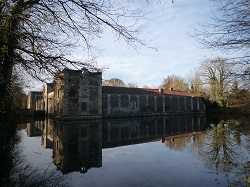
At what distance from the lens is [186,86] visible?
5144cm

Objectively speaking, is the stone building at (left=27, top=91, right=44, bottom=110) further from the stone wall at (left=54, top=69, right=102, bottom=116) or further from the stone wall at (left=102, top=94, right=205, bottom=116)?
the stone wall at (left=102, top=94, right=205, bottom=116)

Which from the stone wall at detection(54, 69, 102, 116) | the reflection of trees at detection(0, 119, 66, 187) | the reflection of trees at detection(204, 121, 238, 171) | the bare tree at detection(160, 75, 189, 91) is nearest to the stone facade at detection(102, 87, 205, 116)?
the stone wall at detection(54, 69, 102, 116)

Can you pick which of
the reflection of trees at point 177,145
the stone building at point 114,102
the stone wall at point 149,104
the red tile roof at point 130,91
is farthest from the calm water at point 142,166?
the red tile roof at point 130,91

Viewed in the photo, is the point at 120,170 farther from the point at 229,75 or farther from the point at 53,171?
the point at 229,75

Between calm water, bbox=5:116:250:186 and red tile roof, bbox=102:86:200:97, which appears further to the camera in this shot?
red tile roof, bbox=102:86:200:97

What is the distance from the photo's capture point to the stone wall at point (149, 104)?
3153cm

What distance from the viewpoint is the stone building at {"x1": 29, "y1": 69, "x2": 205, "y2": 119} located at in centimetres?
2717

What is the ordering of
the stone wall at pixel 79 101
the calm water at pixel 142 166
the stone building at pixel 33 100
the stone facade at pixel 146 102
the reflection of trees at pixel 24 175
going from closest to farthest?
the reflection of trees at pixel 24 175 < the calm water at pixel 142 166 < the stone wall at pixel 79 101 < the stone facade at pixel 146 102 < the stone building at pixel 33 100

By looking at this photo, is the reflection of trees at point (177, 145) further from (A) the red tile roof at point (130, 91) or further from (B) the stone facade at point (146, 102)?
(A) the red tile roof at point (130, 91)

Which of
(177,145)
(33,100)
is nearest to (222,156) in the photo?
(177,145)

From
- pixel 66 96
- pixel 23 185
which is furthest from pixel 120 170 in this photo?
pixel 66 96

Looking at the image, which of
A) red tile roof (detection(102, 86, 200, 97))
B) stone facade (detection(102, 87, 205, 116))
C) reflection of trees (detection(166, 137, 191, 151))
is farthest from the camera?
red tile roof (detection(102, 86, 200, 97))

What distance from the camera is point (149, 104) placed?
36.2 metres

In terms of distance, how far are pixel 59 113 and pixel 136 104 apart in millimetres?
12582
